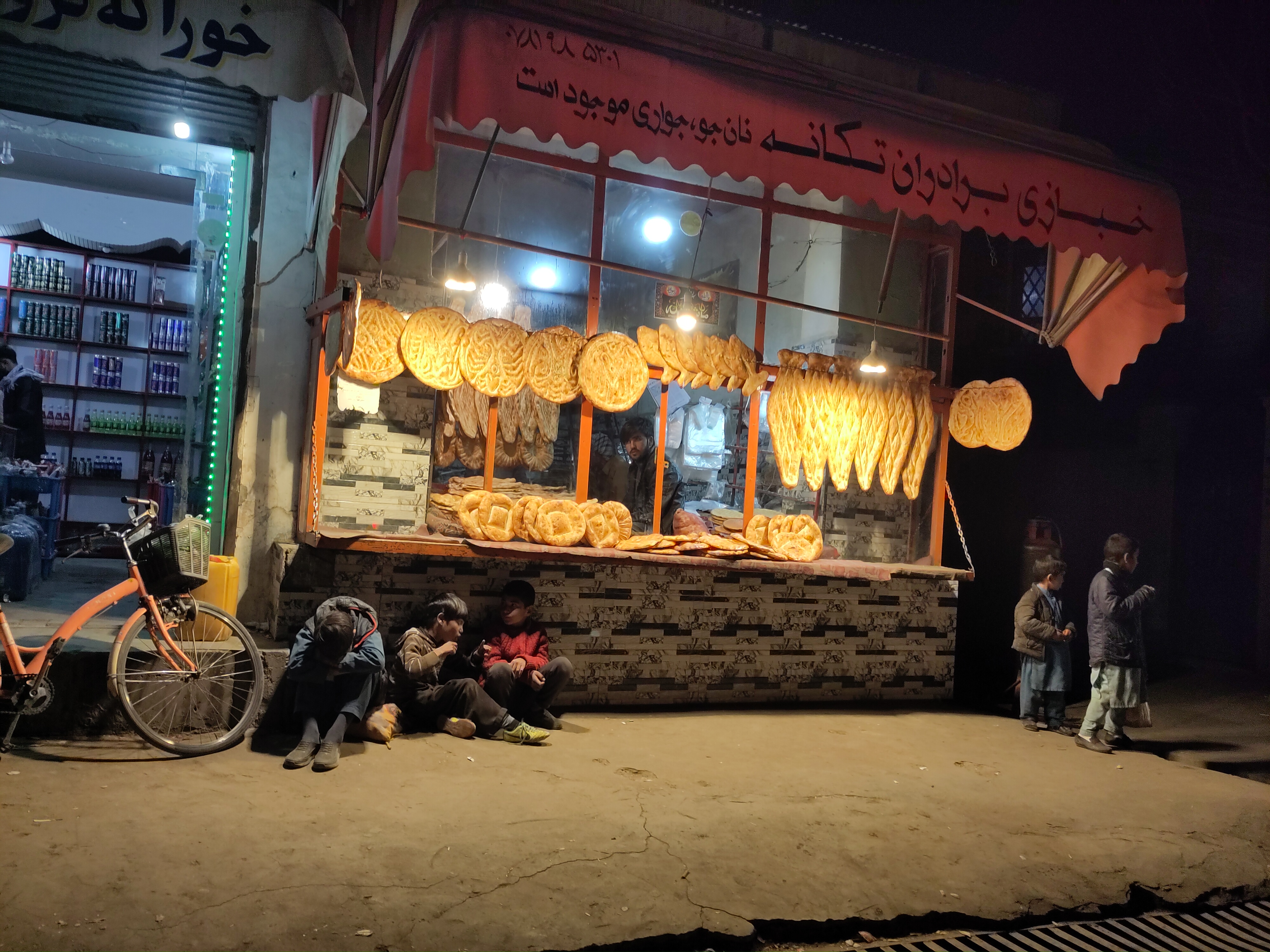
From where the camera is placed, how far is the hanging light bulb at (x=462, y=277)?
6.89m

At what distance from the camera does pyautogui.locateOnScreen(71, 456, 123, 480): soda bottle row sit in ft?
40.8

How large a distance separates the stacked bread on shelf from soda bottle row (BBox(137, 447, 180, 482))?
346 inches

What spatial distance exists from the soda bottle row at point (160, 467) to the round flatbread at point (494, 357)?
7411mm

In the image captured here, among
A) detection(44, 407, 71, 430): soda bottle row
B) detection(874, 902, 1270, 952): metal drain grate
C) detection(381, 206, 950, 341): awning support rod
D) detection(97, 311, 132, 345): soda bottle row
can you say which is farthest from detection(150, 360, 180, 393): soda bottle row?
detection(874, 902, 1270, 952): metal drain grate

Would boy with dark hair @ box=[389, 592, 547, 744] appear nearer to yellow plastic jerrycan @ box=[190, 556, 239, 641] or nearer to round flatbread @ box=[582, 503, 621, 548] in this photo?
round flatbread @ box=[582, 503, 621, 548]

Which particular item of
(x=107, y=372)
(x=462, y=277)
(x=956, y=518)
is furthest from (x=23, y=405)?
(x=956, y=518)

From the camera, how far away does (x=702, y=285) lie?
304 inches

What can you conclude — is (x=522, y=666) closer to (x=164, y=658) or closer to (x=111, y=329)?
(x=164, y=658)

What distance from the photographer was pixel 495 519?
726 cm

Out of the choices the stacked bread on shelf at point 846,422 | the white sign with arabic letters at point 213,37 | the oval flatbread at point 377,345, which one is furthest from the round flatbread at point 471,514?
the white sign with arabic letters at point 213,37

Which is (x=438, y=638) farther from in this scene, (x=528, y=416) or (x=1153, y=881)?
(x=1153, y=881)

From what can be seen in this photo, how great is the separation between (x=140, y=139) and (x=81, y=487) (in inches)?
215

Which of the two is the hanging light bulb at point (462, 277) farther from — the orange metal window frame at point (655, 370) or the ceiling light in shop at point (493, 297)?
the ceiling light in shop at point (493, 297)

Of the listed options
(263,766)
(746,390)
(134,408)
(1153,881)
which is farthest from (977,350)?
(134,408)
